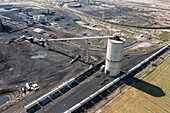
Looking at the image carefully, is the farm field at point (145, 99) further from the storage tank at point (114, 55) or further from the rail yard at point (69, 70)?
the storage tank at point (114, 55)

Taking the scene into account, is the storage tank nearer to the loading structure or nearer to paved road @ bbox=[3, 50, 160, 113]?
the loading structure

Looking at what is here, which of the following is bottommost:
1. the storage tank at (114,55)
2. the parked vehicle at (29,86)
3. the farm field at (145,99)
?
the farm field at (145,99)

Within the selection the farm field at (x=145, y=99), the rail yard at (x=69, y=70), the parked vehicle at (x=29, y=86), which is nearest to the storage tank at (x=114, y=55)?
the rail yard at (x=69, y=70)

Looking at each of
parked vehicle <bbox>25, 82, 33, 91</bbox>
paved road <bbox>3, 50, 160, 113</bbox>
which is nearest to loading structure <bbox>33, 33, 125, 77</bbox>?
paved road <bbox>3, 50, 160, 113</bbox>

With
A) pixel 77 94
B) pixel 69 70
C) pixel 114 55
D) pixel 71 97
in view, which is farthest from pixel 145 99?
pixel 69 70

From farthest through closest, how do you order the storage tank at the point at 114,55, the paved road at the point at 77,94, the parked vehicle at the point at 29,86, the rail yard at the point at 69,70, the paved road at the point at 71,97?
1. the storage tank at the point at 114,55
2. the parked vehicle at the point at 29,86
3. the rail yard at the point at 69,70
4. the paved road at the point at 77,94
5. the paved road at the point at 71,97

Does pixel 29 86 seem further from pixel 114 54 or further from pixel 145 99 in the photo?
pixel 145 99

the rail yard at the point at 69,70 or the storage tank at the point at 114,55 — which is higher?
the storage tank at the point at 114,55
